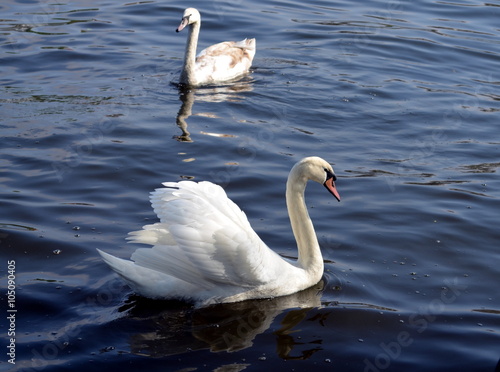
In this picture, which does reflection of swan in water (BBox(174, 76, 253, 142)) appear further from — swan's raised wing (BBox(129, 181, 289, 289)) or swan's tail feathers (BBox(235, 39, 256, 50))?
swan's raised wing (BBox(129, 181, 289, 289))

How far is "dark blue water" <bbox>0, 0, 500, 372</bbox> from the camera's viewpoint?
740 centimetres

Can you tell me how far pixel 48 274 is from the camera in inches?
324

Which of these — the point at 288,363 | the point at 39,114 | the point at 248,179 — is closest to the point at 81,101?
the point at 39,114

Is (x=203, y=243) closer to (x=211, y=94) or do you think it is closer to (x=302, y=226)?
(x=302, y=226)

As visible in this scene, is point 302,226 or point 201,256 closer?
point 201,256

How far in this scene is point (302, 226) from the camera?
8.43 m

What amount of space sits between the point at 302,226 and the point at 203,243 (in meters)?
1.24

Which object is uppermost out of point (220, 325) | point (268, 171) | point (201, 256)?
point (201, 256)

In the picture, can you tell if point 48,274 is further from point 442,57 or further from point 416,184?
point 442,57

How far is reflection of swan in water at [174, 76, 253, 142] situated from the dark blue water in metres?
0.05

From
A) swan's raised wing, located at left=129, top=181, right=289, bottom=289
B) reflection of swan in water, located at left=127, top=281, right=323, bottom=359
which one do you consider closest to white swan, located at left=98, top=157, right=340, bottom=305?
swan's raised wing, located at left=129, top=181, right=289, bottom=289

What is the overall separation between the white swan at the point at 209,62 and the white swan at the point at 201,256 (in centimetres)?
669

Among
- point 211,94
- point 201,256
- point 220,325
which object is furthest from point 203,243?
point 211,94

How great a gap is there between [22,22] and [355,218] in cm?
969
